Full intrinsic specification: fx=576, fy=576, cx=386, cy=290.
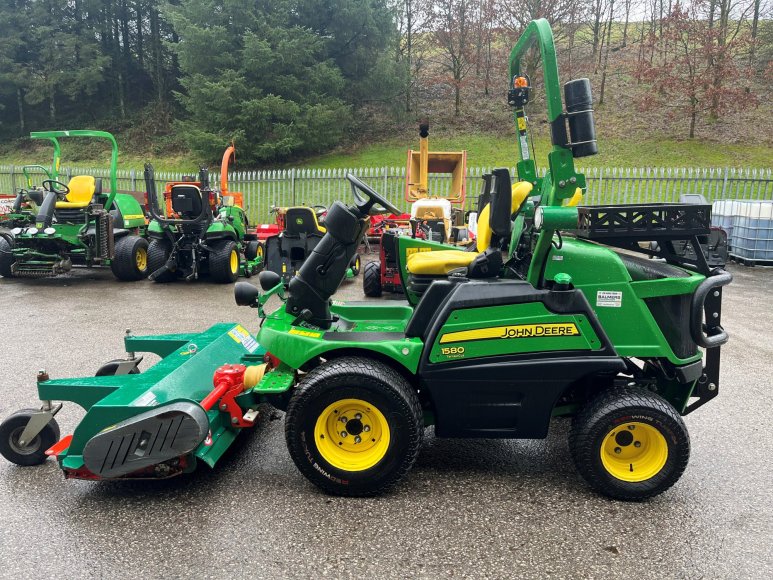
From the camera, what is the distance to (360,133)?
82.9 ft

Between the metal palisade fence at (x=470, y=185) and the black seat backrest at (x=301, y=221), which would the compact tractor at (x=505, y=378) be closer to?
the black seat backrest at (x=301, y=221)

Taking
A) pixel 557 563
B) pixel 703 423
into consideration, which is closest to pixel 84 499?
pixel 557 563

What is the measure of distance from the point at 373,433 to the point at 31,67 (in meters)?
34.0

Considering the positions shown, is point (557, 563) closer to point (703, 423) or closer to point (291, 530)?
point (291, 530)

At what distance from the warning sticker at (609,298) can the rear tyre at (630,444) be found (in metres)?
0.46

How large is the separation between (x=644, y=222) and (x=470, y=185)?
1374cm

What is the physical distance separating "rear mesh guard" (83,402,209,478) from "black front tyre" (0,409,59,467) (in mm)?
738

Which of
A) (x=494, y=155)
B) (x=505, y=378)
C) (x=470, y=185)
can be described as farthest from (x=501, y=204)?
(x=494, y=155)

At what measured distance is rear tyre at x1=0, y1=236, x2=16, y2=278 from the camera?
963cm

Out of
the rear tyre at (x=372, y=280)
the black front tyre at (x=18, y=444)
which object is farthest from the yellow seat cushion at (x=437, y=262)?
the rear tyre at (x=372, y=280)

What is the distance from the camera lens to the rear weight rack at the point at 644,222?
2.93 metres

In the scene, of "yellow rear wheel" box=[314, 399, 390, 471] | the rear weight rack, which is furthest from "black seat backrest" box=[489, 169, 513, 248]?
"yellow rear wheel" box=[314, 399, 390, 471]

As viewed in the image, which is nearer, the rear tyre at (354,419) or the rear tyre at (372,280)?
the rear tyre at (354,419)

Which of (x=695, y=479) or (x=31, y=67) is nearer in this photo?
(x=695, y=479)
